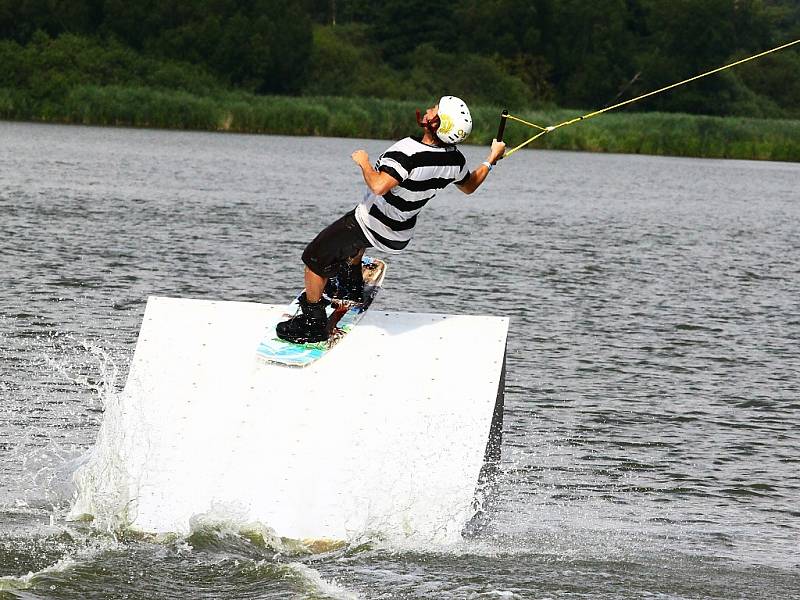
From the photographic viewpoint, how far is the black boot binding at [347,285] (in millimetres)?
8633

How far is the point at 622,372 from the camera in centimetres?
1347

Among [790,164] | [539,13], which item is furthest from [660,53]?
[790,164]

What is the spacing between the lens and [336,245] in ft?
27.1

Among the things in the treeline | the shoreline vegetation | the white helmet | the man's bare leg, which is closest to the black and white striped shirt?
the white helmet

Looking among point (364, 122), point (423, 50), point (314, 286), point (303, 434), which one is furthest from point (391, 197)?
point (423, 50)

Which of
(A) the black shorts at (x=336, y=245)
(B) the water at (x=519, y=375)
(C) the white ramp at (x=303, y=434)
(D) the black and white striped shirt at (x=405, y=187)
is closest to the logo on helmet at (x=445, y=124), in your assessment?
(D) the black and white striped shirt at (x=405, y=187)

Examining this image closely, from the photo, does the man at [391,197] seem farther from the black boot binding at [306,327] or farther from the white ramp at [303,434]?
the white ramp at [303,434]

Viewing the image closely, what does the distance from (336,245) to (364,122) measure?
46.1 metres

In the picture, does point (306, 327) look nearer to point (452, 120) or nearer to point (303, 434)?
point (303, 434)

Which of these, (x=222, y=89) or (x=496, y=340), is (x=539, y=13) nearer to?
(x=222, y=89)

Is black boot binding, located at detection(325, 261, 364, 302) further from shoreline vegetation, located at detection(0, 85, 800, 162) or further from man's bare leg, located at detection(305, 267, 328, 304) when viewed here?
shoreline vegetation, located at detection(0, 85, 800, 162)

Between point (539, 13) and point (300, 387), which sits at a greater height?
point (539, 13)

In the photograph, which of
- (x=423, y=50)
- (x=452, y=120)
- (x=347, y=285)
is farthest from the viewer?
(x=423, y=50)

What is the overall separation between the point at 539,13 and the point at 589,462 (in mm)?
79692
